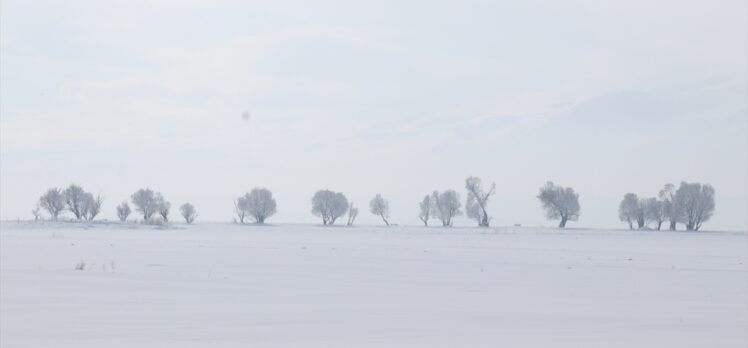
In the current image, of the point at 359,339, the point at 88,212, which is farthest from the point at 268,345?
the point at 88,212

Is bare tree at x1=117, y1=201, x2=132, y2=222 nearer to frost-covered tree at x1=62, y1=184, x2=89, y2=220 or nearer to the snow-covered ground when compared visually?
frost-covered tree at x1=62, y1=184, x2=89, y2=220

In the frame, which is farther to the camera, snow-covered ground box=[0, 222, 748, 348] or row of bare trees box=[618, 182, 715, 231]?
row of bare trees box=[618, 182, 715, 231]

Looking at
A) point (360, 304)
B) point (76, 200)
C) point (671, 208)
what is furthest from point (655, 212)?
point (360, 304)

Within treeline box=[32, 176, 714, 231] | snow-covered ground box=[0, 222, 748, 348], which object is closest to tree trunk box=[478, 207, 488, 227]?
treeline box=[32, 176, 714, 231]

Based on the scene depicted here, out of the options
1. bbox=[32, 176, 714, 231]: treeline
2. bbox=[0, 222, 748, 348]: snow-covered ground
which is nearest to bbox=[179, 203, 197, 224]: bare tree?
bbox=[32, 176, 714, 231]: treeline

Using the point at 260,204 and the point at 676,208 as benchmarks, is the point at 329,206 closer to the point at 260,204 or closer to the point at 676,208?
the point at 260,204

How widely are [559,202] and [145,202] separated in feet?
159

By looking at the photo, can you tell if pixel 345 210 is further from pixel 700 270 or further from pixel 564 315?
pixel 564 315

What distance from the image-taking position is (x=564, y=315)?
14.2 meters

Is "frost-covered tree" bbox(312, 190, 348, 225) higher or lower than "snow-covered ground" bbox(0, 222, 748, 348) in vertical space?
higher

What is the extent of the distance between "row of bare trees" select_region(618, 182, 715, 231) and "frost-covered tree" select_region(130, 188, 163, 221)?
55.6 m

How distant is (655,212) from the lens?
370ft

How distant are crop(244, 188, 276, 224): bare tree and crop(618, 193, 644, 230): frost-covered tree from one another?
43083 mm

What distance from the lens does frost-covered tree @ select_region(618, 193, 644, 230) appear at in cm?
11425
